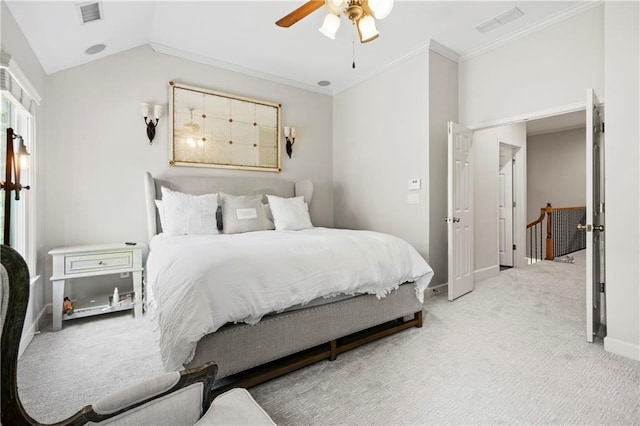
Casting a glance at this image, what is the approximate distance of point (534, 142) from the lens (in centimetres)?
802

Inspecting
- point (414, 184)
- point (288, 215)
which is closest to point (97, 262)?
point (288, 215)

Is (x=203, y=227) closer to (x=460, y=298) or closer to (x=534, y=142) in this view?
(x=460, y=298)

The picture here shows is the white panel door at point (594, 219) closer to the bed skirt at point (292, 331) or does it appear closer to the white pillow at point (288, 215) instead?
the bed skirt at point (292, 331)

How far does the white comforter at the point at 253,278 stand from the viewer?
166 cm

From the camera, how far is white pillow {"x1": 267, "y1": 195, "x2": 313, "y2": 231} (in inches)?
142

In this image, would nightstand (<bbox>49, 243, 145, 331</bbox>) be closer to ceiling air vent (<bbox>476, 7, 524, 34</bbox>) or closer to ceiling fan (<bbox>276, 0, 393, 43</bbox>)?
ceiling fan (<bbox>276, 0, 393, 43</bbox>)

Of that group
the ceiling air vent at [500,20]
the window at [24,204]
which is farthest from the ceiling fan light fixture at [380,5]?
the window at [24,204]

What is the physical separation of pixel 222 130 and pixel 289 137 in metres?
0.97

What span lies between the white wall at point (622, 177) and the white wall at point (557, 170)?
6141 millimetres

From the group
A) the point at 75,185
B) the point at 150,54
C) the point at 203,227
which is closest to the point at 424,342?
the point at 203,227

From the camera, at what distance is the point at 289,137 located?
457 cm

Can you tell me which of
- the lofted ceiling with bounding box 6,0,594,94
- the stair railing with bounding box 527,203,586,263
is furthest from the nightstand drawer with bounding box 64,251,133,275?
the stair railing with bounding box 527,203,586,263

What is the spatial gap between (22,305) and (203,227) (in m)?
2.50

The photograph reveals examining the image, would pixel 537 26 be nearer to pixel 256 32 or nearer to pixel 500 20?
pixel 500 20
